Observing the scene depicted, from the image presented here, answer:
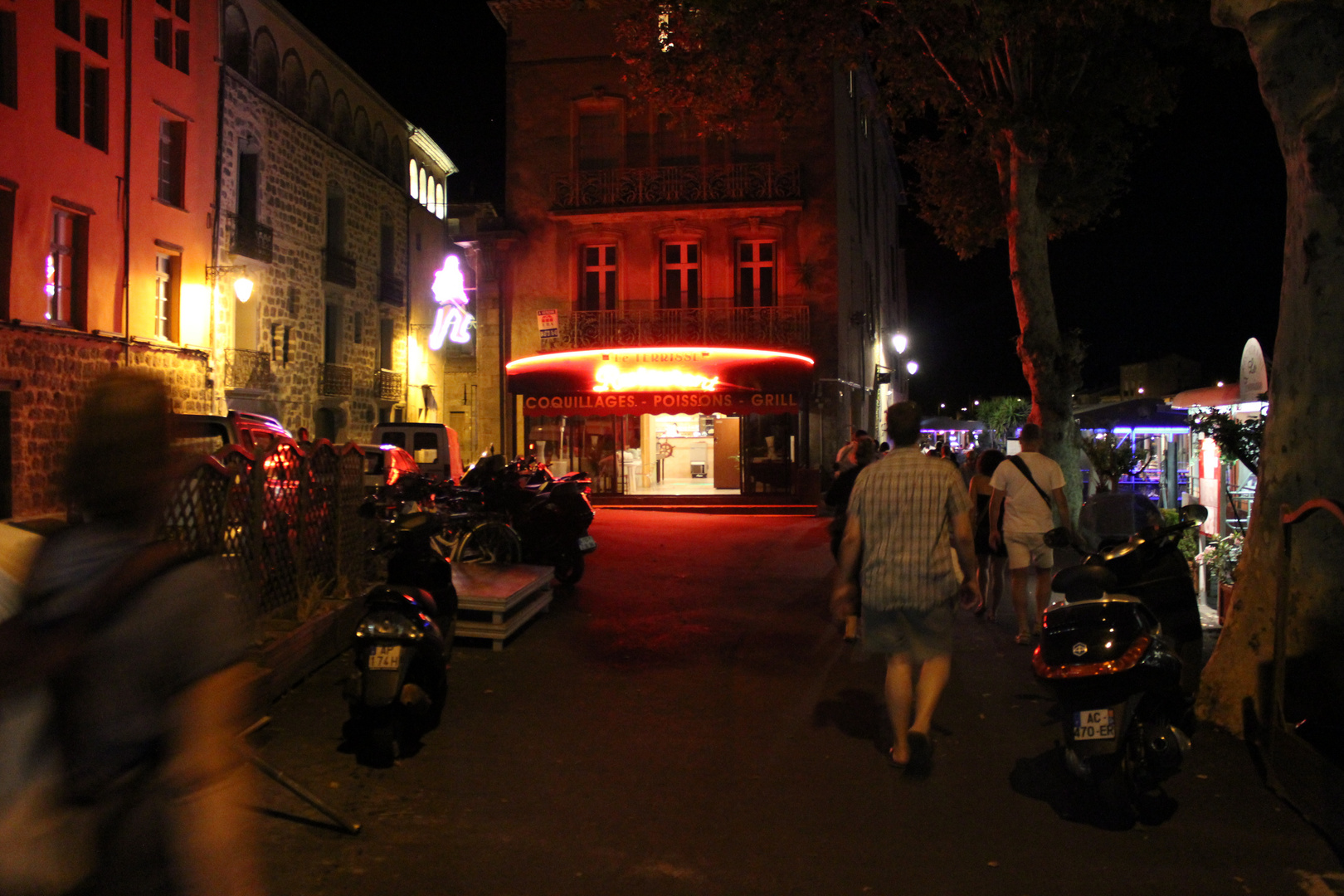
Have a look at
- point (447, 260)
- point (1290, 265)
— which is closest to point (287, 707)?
point (1290, 265)

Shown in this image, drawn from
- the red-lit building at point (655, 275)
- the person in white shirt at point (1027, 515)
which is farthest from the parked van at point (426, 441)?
the person in white shirt at point (1027, 515)

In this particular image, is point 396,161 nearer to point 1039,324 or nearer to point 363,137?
point 363,137

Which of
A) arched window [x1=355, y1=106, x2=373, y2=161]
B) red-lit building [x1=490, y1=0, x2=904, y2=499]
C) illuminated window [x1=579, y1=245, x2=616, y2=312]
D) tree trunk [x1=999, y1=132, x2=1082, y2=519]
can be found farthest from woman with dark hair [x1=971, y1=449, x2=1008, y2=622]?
arched window [x1=355, y1=106, x2=373, y2=161]

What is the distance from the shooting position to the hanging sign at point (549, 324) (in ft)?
84.0

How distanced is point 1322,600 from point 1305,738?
44.5 inches

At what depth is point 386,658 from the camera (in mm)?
5320

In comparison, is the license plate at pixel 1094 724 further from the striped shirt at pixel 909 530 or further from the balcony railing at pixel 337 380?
the balcony railing at pixel 337 380

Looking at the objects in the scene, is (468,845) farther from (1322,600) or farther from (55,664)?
(1322,600)

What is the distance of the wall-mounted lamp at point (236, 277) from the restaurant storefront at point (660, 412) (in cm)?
630

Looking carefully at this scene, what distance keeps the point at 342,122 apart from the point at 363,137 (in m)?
1.42

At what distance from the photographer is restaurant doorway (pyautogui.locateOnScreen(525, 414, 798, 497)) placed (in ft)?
81.9

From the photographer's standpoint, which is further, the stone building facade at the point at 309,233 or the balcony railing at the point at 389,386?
the balcony railing at the point at 389,386

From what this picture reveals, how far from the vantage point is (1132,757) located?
15.1 ft

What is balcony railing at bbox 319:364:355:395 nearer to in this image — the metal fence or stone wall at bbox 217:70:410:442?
stone wall at bbox 217:70:410:442
